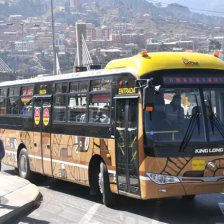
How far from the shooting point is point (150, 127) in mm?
9633

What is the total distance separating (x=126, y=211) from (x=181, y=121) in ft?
6.61

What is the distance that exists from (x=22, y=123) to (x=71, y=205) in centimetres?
430

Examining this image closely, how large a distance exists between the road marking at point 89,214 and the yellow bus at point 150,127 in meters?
0.29

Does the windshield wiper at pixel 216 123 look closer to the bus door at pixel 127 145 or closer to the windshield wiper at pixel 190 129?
the windshield wiper at pixel 190 129

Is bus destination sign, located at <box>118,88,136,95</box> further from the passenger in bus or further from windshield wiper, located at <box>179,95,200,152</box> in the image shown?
windshield wiper, located at <box>179,95,200,152</box>

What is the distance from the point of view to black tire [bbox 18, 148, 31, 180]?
49.9 ft

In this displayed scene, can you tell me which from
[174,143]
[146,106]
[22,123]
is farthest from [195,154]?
[22,123]

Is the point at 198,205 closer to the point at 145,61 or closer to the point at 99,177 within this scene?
the point at 99,177

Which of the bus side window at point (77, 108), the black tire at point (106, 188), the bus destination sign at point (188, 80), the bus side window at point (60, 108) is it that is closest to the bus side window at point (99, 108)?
the bus side window at point (77, 108)

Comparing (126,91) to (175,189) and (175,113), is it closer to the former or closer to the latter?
(175,113)

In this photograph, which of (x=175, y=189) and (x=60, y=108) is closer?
(x=175, y=189)

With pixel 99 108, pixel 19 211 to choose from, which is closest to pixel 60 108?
pixel 99 108

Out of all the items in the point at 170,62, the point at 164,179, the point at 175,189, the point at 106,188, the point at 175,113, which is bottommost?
the point at 106,188

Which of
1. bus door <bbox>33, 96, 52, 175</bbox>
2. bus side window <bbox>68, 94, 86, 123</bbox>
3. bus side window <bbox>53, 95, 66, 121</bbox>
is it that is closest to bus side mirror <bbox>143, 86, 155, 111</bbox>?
bus side window <bbox>68, 94, 86, 123</bbox>
